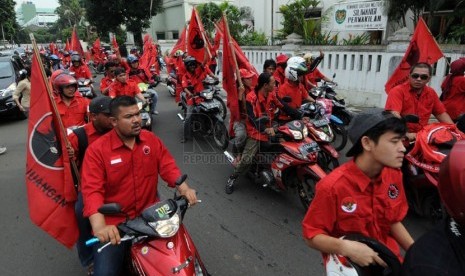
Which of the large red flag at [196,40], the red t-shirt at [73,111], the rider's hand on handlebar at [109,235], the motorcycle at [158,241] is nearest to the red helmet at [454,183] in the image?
the motorcycle at [158,241]

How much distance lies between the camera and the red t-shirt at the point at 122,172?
8.23 ft

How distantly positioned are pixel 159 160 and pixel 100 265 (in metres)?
0.85

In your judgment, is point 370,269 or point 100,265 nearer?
point 370,269

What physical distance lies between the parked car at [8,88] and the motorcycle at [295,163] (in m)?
8.23

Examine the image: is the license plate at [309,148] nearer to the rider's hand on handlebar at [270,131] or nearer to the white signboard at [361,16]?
the rider's hand on handlebar at [270,131]

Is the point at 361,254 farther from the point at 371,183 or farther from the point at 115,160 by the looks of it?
the point at 115,160

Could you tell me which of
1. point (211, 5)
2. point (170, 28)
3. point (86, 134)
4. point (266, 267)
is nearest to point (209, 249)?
point (266, 267)

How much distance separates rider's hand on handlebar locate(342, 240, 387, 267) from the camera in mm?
1622

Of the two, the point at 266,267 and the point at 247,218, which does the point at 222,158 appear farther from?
the point at 266,267

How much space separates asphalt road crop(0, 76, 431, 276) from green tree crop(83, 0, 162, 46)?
2578 cm

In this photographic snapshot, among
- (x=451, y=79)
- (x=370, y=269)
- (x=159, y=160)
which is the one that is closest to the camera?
(x=370, y=269)

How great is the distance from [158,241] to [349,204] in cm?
118

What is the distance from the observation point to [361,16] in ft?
37.8

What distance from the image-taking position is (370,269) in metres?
1.66
